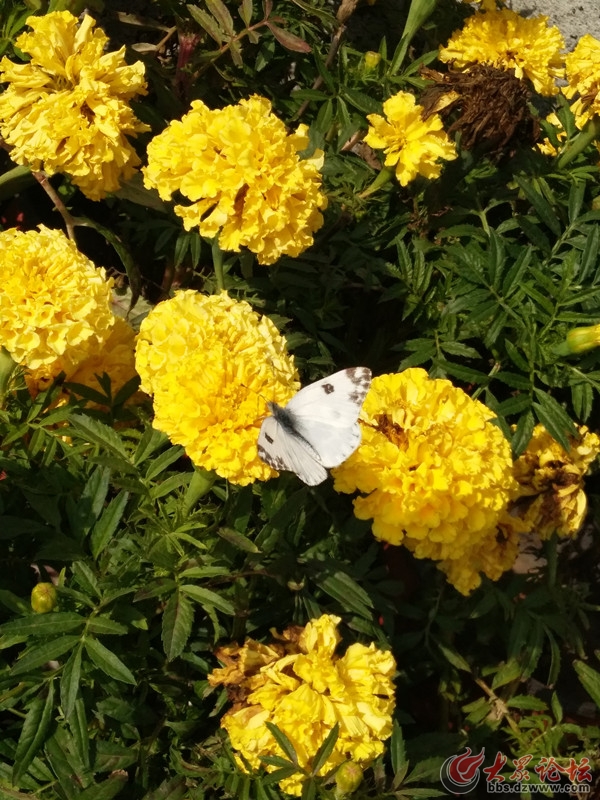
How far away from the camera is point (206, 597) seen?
1.34 metres

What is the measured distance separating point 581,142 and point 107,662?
1740mm

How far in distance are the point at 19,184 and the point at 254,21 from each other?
822 millimetres

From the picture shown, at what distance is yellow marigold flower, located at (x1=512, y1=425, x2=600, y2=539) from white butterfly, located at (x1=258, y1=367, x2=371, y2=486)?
69 centimetres

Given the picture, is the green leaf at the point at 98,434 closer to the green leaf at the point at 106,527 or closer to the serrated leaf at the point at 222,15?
the green leaf at the point at 106,527

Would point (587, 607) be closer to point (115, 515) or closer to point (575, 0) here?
point (115, 515)

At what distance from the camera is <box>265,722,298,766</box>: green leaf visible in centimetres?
124

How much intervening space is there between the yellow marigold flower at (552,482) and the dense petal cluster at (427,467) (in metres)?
0.34

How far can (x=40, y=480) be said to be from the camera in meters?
1.48

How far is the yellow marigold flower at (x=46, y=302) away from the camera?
4.73 feet

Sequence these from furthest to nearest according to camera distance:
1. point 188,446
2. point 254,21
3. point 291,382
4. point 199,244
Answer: point 254,21
point 199,244
point 291,382
point 188,446

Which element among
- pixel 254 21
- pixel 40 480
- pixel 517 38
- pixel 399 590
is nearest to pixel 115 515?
pixel 40 480

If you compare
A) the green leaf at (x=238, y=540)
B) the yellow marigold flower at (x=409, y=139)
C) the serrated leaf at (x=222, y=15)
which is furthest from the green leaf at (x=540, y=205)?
the green leaf at (x=238, y=540)

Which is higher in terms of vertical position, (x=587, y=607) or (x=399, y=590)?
(x=399, y=590)

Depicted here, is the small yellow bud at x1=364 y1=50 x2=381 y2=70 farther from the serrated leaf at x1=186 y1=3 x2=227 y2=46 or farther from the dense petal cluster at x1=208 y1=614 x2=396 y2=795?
the dense petal cluster at x1=208 y1=614 x2=396 y2=795
